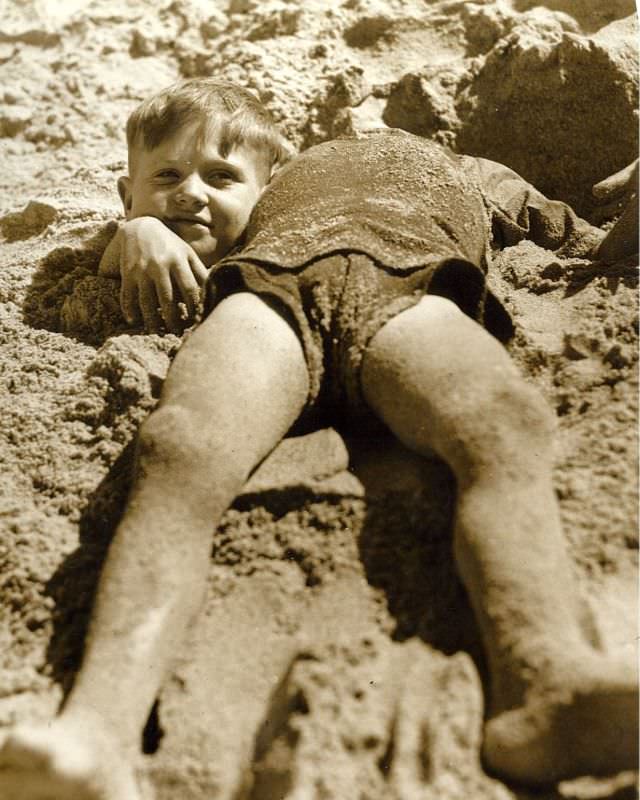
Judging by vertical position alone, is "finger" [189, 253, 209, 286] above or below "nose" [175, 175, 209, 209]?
below

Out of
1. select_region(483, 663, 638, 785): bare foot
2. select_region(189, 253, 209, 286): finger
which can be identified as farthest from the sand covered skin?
select_region(189, 253, 209, 286): finger

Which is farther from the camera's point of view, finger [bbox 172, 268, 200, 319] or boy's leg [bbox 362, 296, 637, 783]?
finger [bbox 172, 268, 200, 319]

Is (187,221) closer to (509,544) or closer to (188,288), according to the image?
(188,288)

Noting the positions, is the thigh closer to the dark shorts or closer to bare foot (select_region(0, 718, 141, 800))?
the dark shorts

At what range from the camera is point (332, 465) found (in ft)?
4.53

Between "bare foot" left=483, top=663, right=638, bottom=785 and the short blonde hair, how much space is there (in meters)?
1.52

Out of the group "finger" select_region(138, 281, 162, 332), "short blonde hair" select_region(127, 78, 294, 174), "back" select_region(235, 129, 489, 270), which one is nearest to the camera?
"back" select_region(235, 129, 489, 270)

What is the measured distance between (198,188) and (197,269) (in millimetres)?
227

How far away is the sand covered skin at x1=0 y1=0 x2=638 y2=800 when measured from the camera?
105cm

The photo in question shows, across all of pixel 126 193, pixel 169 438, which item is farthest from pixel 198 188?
pixel 169 438

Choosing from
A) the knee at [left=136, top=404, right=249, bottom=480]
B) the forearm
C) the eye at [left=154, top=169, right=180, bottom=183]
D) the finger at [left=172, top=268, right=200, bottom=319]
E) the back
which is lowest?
the forearm

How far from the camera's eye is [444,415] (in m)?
1.23

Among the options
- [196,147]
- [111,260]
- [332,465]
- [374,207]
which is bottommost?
[111,260]

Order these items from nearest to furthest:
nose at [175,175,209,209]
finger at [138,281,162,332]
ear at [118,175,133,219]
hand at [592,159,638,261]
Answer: hand at [592,159,638,261] < finger at [138,281,162,332] < nose at [175,175,209,209] < ear at [118,175,133,219]
